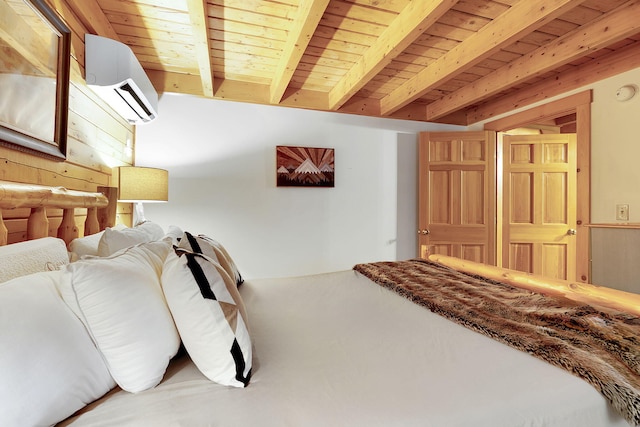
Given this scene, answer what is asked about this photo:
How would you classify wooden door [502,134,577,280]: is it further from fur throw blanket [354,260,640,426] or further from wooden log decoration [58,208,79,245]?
wooden log decoration [58,208,79,245]

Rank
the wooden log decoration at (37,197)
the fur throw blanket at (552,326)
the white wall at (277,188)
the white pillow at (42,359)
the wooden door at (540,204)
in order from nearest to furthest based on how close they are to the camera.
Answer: the white pillow at (42,359) → the fur throw blanket at (552,326) → the wooden log decoration at (37,197) → the white wall at (277,188) → the wooden door at (540,204)

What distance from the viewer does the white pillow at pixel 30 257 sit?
85cm

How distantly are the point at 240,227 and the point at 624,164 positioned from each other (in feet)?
10.8

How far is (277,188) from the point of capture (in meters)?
3.25

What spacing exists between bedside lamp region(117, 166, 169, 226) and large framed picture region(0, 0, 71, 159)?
639 mm

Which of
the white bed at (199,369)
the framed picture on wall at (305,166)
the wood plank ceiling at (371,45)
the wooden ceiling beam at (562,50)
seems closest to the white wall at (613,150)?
the wood plank ceiling at (371,45)

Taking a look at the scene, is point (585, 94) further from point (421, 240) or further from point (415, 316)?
point (415, 316)

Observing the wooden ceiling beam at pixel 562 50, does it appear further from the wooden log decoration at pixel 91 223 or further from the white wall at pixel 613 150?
the wooden log decoration at pixel 91 223

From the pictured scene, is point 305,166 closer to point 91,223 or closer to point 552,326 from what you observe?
point 91,223

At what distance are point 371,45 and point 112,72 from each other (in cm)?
180

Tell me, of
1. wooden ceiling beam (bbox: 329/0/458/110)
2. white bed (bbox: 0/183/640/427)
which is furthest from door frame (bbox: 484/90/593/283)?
white bed (bbox: 0/183/640/427)

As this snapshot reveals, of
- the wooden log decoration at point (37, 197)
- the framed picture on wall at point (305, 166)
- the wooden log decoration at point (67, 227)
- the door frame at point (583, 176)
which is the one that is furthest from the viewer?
the framed picture on wall at point (305, 166)

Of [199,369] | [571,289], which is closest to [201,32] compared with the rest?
[199,369]

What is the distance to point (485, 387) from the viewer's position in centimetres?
80
